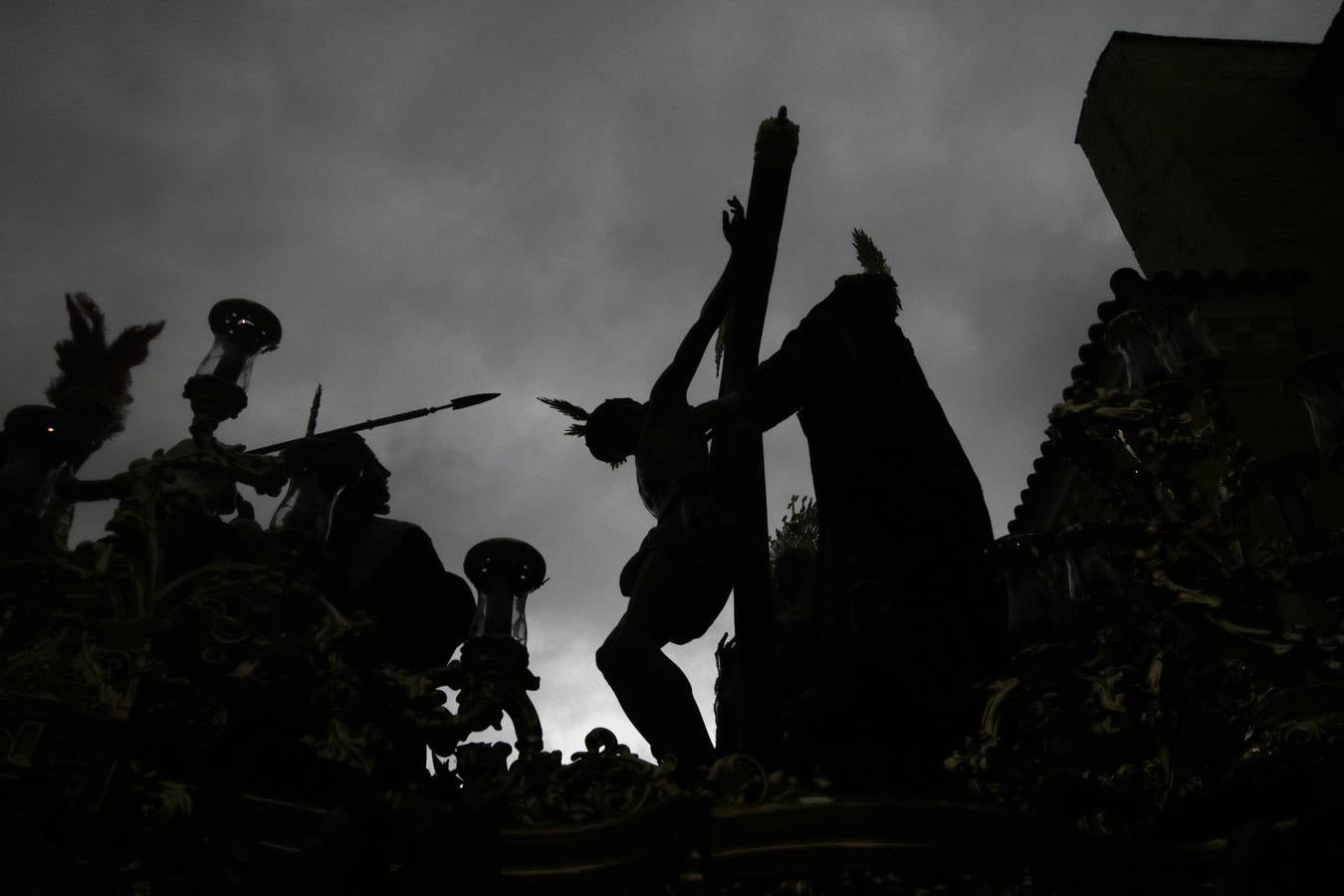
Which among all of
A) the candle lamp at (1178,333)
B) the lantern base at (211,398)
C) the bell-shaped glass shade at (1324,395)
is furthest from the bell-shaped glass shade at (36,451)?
the bell-shaped glass shade at (1324,395)

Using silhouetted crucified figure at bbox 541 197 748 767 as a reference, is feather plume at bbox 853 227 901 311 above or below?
above

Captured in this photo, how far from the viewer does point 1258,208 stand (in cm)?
1199

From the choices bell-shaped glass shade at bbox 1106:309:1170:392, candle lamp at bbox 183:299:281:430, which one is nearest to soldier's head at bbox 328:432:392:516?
candle lamp at bbox 183:299:281:430

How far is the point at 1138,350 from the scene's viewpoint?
569 cm

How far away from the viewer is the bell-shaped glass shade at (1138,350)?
5605mm

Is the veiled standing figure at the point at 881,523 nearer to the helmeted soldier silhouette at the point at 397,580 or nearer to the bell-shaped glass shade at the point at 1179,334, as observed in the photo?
the bell-shaped glass shade at the point at 1179,334

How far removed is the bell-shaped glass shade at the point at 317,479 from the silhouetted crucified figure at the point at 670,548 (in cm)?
139

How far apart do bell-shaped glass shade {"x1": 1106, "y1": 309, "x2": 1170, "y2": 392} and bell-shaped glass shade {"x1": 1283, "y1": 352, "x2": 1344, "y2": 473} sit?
2.03ft

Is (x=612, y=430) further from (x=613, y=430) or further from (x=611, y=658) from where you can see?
(x=611, y=658)

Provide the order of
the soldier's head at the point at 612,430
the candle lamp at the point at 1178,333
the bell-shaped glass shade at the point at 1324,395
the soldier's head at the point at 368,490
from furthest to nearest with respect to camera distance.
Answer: the soldier's head at the point at 368,490, the soldier's head at the point at 612,430, the candle lamp at the point at 1178,333, the bell-shaped glass shade at the point at 1324,395

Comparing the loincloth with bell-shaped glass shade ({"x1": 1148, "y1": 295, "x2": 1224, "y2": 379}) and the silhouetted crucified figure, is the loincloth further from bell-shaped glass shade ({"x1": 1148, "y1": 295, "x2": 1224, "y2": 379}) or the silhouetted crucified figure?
bell-shaped glass shade ({"x1": 1148, "y1": 295, "x2": 1224, "y2": 379})

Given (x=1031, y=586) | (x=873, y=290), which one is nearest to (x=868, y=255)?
(x=873, y=290)

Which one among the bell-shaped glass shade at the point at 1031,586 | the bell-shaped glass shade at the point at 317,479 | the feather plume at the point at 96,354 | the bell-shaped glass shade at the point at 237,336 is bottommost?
the bell-shaped glass shade at the point at 1031,586

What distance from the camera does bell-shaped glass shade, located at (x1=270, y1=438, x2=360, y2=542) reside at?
15.5ft
